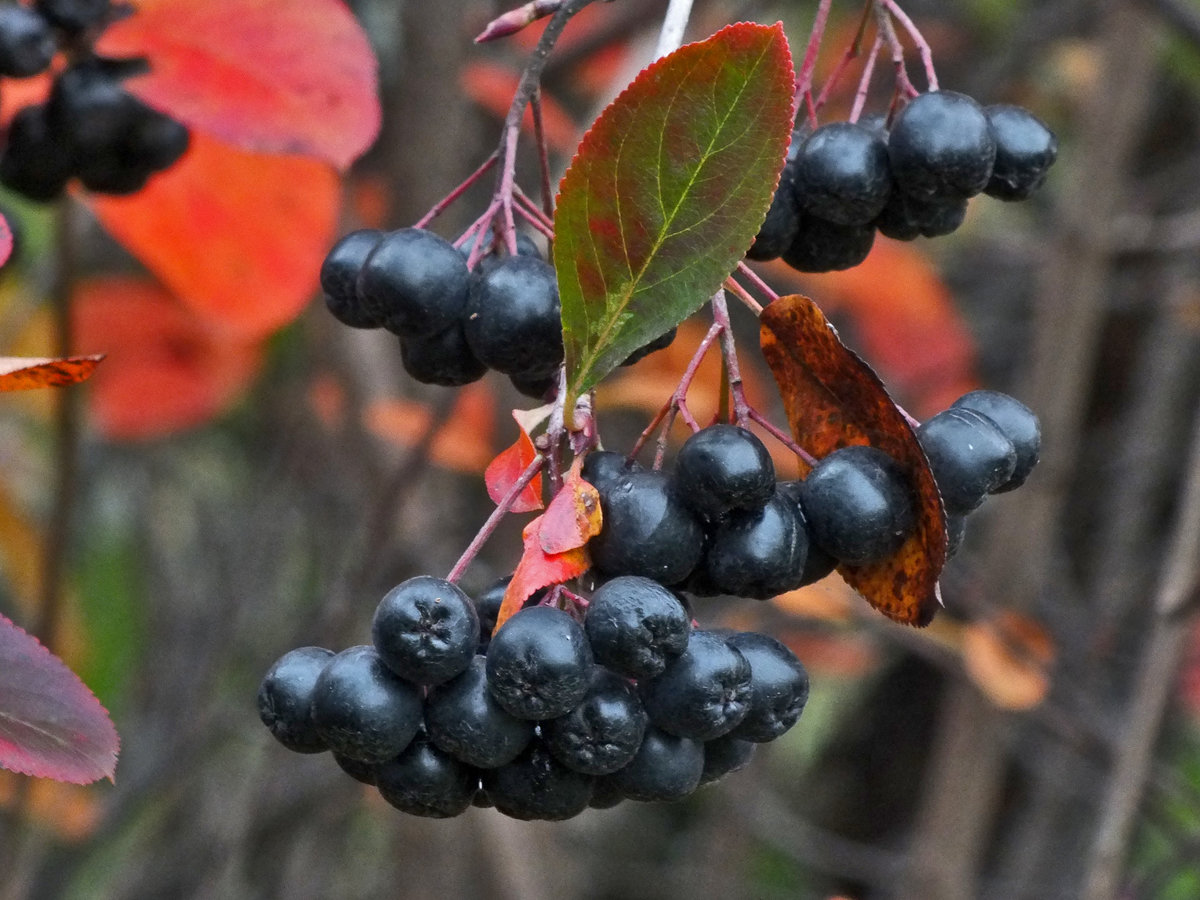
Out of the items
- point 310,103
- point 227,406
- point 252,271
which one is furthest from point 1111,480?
point 310,103

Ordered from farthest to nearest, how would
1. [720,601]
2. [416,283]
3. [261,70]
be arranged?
[720,601] → [261,70] → [416,283]

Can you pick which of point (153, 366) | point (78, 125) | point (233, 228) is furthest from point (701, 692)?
point (153, 366)

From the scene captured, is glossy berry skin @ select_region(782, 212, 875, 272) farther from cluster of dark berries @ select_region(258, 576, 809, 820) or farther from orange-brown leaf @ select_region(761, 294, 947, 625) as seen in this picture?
cluster of dark berries @ select_region(258, 576, 809, 820)

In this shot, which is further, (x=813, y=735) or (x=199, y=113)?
(x=813, y=735)

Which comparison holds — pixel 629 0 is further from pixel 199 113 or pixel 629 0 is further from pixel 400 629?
pixel 400 629

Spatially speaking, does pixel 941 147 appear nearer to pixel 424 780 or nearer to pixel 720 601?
pixel 424 780

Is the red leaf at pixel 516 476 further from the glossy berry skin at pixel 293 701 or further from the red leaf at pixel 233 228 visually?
the red leaf at pixel 233 228
